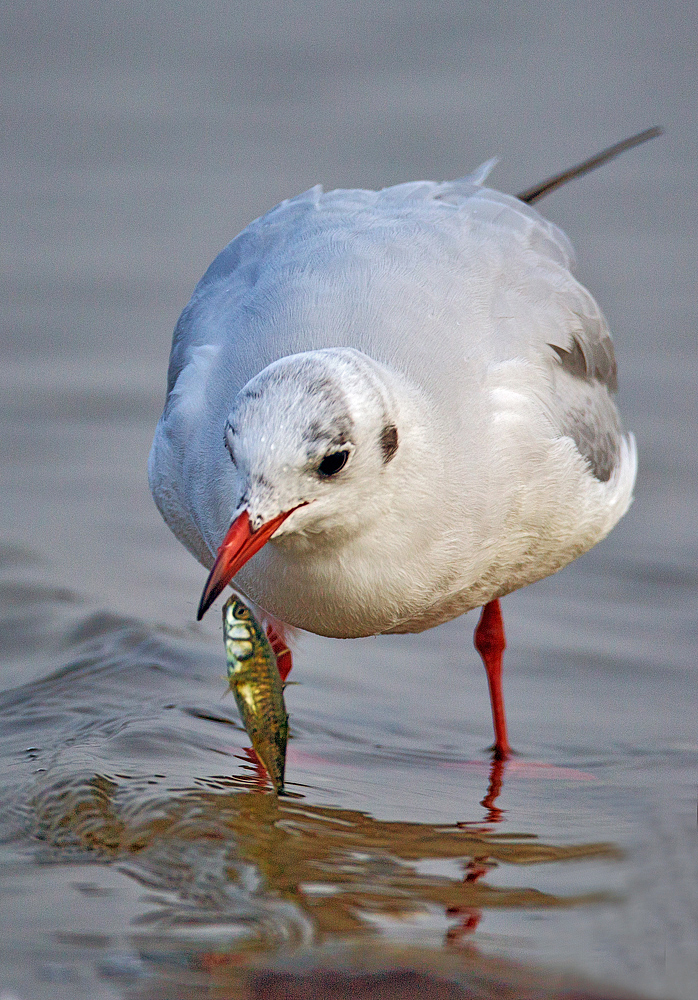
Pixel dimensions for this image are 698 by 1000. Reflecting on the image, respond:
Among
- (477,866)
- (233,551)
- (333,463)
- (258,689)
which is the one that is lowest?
(477,866)

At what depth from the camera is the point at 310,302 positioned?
14.6 ft

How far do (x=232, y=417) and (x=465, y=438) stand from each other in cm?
89

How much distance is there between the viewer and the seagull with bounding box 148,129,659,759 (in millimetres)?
3740

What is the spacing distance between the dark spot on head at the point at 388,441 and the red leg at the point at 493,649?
6.47ft

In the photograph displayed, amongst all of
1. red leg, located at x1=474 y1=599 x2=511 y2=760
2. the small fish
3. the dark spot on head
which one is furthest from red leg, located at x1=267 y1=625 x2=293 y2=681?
the dark spot on head

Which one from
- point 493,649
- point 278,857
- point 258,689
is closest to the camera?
point 258,689

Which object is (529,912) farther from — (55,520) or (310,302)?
(55,520)

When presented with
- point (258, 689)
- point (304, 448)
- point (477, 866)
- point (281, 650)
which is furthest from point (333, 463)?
point (281, 650)

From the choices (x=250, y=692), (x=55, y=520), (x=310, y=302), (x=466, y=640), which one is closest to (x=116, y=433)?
(x=55, y=520)

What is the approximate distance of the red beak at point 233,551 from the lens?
3518mm

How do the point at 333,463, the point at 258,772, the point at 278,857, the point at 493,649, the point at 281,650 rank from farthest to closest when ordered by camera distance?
the point at 493,649
the point at 281,650
the point at 258,772
the point at 278,857
the point at 333,463

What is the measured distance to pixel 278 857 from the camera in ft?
13.6

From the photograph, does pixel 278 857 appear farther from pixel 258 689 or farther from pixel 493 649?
pixel 493 649

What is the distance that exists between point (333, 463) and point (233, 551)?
37 centimetres
